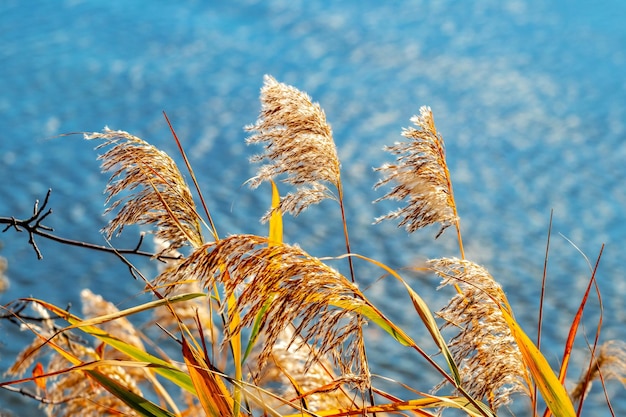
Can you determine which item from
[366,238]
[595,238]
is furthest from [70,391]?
[595,238]

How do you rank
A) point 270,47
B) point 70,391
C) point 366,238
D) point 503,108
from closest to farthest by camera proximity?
point 70,391
point 366,238
point 503,108
point 270,47

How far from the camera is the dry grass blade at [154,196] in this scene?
4.39 ft

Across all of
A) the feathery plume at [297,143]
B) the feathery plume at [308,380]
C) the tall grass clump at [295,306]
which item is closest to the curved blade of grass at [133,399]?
the tall grass clump at [295,306]

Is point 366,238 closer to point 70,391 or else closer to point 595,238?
point 595,238

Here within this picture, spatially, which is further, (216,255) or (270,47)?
(270,47)

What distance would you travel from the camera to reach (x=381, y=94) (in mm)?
6184

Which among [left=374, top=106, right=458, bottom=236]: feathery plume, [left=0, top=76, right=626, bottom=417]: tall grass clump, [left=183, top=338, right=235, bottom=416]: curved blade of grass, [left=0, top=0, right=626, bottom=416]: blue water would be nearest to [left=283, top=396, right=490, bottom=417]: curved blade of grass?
[left=0, top=76, right=626, bottom=417]: tall grass clump

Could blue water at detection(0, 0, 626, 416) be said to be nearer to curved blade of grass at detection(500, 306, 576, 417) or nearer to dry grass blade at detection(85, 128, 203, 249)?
dry grass blade at detection(85, 128, 203, 249)

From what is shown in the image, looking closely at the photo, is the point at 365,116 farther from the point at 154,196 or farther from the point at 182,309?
the point at 154,196

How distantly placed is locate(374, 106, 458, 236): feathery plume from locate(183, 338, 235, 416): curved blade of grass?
368 mm

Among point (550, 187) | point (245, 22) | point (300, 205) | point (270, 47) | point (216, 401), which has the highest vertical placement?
point (245, 22)

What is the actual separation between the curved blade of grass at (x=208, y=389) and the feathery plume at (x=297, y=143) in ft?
1.04

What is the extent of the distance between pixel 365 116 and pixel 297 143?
14.6ft

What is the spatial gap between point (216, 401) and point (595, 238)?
12.5ft
